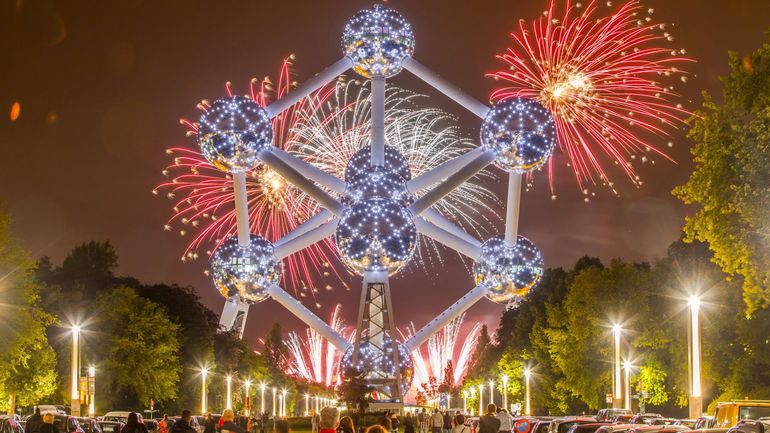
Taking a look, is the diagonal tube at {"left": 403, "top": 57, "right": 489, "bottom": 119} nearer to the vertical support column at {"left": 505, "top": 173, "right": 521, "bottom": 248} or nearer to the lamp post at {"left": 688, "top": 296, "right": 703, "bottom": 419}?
the vertical support column at {"left": 505, "top": 173, "right": 521, "bottom": 248}

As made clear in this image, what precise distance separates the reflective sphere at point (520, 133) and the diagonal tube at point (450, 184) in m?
3.60

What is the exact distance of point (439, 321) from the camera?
73.2m

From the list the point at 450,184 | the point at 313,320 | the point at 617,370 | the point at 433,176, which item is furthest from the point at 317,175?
the point at 617,370

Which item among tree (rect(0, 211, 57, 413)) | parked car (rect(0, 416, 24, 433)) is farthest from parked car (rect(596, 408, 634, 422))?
parked car (rect(0, 416, 24, 433))

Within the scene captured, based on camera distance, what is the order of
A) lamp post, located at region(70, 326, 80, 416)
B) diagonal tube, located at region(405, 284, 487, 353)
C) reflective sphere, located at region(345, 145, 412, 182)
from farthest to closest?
diagonal tube, located at region(405, 284, 487, 353)
reflective sphere, located at region(345, 145, 412, 182)
lamp post, located at region(70, 326, 80, 416)

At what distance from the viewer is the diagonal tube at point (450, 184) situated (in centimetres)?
5709

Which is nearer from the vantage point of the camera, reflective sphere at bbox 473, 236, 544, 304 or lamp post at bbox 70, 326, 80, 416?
lamp post at bbox 70, 326, 80, 416

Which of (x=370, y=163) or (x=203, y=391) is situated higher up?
(x=370, y=163)

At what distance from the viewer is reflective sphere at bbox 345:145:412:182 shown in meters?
59.5

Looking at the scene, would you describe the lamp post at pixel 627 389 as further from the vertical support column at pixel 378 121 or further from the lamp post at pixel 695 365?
the lamp post at pixel 695 365

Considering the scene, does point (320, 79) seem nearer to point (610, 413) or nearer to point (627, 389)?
point (610, 413)

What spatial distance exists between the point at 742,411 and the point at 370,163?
30175 mm

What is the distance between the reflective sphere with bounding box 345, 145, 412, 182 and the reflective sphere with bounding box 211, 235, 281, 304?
234 inches

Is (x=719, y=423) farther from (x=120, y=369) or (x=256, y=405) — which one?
(x=256, y=405)
